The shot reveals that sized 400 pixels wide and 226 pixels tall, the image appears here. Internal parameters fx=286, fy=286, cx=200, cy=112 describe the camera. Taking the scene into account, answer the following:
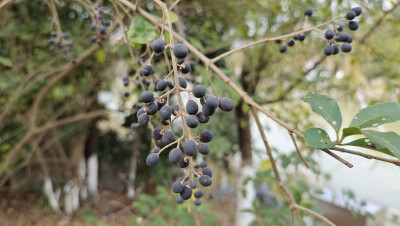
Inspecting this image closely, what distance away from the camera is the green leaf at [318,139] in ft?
2.29

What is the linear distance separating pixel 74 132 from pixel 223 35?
329 cm

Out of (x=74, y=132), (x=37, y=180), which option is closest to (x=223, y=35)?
(x=74, y=132)

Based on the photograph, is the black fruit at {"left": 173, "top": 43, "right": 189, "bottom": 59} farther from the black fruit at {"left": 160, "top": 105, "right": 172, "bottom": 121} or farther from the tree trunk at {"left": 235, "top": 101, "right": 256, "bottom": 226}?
the tree trunk at {"left": 235, "top": 101, "right": 256, "bottom": 226}

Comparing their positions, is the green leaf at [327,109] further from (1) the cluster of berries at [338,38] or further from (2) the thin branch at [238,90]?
(1) the cluster of berries at [338,38]

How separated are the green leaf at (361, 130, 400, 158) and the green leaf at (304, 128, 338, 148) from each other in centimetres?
9

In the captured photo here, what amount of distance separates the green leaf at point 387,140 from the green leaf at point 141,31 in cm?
80

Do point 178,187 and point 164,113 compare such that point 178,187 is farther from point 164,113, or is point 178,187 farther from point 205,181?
point 164,113

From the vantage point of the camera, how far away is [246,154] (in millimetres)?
4676

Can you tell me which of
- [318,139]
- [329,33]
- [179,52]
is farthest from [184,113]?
[329,33]

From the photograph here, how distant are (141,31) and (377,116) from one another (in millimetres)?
843

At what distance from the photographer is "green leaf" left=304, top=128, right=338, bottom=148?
0.70 m

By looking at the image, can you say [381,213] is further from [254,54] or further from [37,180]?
[37,180]

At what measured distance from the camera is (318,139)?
28.5 inches

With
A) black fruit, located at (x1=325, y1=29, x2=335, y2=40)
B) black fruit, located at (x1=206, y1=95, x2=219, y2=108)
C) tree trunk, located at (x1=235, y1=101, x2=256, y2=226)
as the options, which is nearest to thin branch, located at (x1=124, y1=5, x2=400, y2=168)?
black fruit, located at (x1=206, y1=95, x2=219, y2=108)
